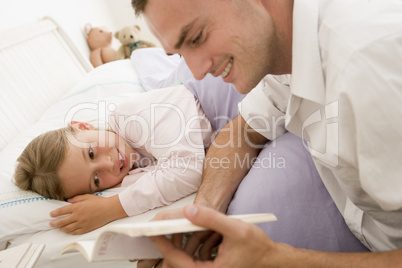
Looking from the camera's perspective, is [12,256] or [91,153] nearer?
[12,256]

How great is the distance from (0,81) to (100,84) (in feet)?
1.69

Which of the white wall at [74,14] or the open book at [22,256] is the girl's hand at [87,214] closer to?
the open book at [22,256]

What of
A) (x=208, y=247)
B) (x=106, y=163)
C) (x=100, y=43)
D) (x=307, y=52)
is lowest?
(x=208, y=247)

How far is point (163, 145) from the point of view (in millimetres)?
1164

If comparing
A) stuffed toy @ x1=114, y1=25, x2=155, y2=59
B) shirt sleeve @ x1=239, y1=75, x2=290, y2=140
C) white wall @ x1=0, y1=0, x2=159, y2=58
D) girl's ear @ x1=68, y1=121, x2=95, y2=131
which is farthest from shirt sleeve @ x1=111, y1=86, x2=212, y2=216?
stuffed toy @ x1=114, y1=25, x2=155, y2=59

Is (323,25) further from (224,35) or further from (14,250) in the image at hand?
(14,250)

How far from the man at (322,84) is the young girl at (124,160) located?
18cm

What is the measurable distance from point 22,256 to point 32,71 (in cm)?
147

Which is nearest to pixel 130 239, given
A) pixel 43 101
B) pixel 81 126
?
pixel 81 126

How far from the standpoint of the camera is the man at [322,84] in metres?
0.55

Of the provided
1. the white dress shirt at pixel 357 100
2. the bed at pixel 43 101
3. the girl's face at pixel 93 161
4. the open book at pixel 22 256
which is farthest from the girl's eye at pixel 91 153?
the white dress shirt at pixel 357 100

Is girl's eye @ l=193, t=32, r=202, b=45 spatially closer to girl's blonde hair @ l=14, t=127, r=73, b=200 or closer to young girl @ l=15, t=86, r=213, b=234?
young girl @ l=15, t=86, r=213, b=234

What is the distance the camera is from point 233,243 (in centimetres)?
52

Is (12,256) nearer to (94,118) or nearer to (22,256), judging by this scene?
(22,256)
